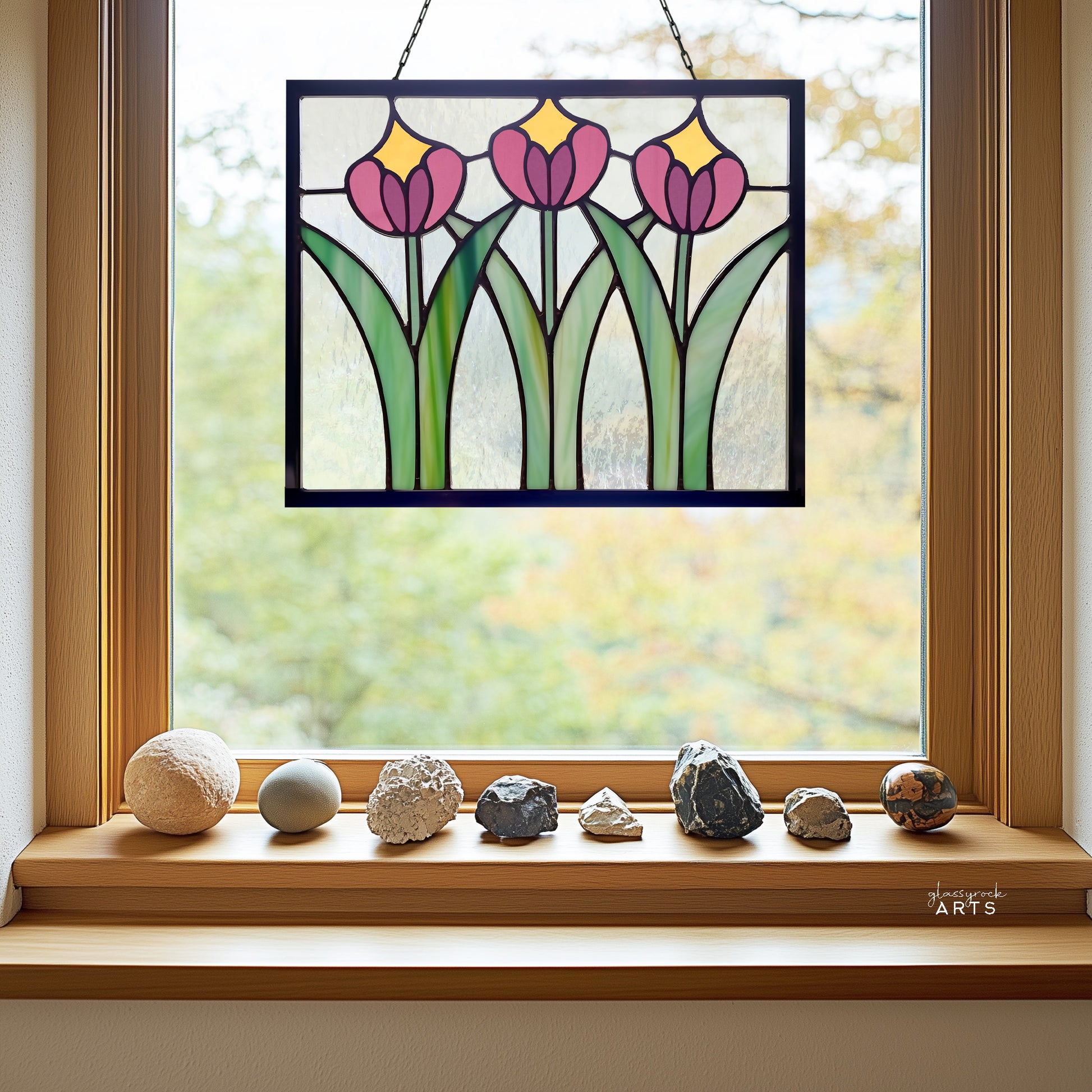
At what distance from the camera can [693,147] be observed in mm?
979

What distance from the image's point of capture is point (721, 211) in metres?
0.98

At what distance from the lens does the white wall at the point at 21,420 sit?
833mm

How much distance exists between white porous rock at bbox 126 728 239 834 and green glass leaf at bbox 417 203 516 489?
41 centimetres

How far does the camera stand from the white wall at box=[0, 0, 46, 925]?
83 centimetres

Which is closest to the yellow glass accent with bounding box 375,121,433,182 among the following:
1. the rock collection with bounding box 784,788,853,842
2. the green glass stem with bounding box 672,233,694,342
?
the green glass stem with bounding box 672,233,694,342

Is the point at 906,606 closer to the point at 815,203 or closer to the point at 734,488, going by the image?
the point at 734,488

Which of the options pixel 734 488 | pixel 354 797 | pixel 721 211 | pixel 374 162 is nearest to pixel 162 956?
pixel 354 797

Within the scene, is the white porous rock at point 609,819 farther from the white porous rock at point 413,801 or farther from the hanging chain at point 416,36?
the hanging chain at point 416,36

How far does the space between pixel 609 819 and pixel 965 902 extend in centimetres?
39

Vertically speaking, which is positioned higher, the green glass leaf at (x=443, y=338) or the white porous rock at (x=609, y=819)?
the green glass leaf at (x=443, y=338)

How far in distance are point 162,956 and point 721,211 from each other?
1.03m

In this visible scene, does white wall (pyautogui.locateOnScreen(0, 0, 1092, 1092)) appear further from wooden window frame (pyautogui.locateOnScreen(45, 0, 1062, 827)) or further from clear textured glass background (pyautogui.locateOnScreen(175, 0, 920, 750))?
clear textured glass background (pyautogui.locateOnScreen(175, 0, 920, 750))

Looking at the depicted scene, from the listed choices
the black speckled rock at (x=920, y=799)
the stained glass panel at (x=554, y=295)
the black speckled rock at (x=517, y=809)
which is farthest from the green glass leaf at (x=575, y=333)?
the black speckled rock at (x=920, y=799)

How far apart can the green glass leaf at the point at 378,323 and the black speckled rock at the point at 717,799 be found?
1.60 ft
